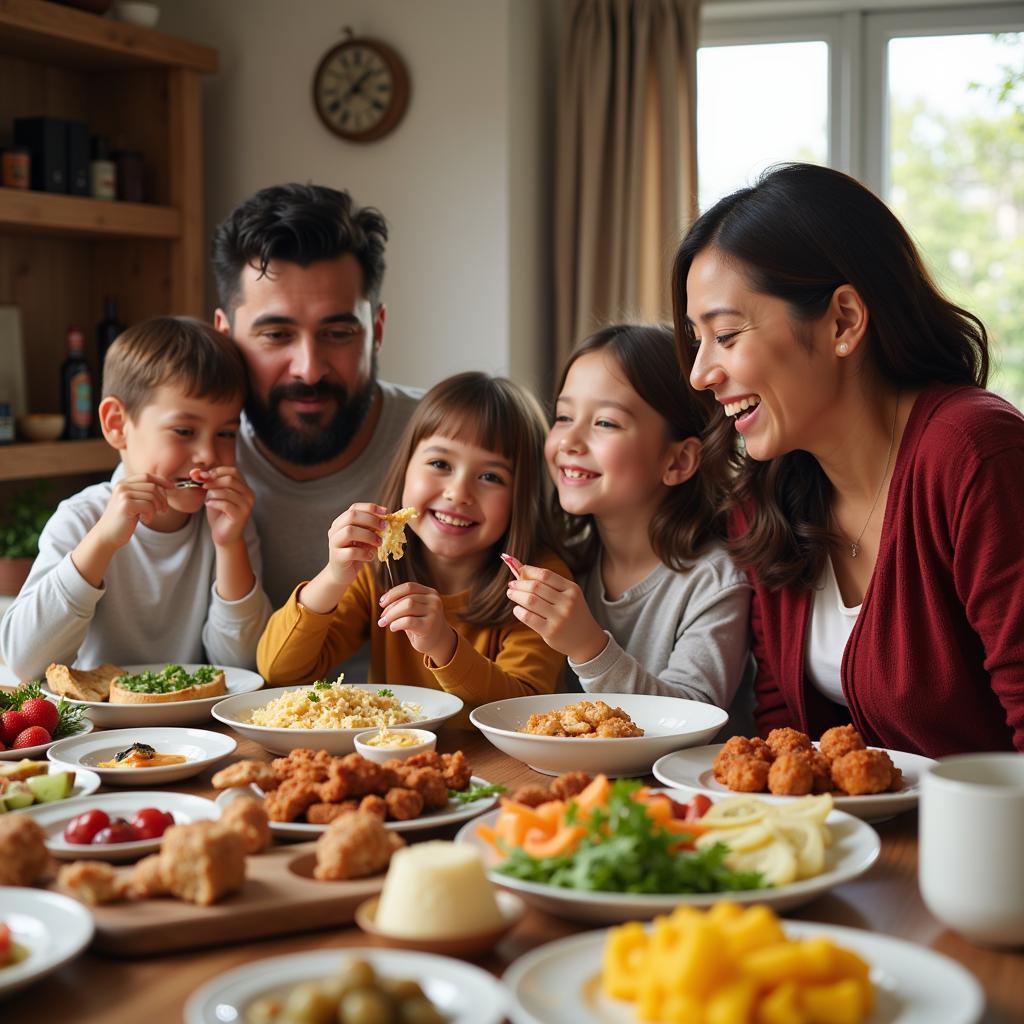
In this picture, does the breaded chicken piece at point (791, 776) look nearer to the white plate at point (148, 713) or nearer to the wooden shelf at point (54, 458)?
the white plate at point (148, 713)

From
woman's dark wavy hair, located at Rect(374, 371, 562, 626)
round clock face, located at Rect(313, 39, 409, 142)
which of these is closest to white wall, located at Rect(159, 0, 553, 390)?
round clock face, located at Rect(313, 39, 409, 142)

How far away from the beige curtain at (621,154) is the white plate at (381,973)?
12.6ft

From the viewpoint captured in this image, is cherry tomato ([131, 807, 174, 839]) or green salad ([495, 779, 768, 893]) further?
cherry tomato ([131, 807, 174, 839])

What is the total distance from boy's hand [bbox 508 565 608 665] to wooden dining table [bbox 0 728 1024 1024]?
724mm

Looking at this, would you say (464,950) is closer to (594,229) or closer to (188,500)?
(188,500)

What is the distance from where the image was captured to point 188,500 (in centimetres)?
245

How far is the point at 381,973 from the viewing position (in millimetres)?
954

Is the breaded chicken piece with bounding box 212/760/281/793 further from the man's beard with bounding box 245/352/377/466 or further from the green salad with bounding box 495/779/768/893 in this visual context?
the man's beard with bounding box 245/352/377/466

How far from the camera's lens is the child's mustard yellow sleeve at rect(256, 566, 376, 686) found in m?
2.20

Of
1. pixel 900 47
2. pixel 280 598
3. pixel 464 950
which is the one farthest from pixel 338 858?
pixel 900 47

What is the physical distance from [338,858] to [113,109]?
4202 mm

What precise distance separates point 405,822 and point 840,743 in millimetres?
521

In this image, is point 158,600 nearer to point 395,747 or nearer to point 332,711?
point 332,711

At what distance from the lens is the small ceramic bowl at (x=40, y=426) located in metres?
4.21
